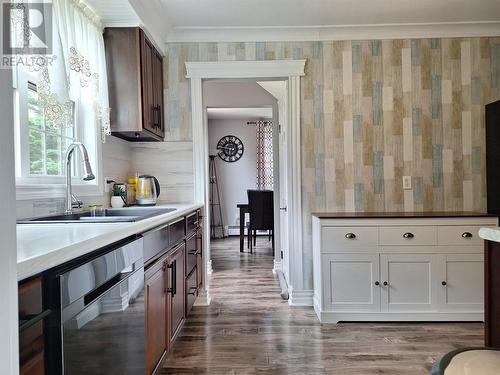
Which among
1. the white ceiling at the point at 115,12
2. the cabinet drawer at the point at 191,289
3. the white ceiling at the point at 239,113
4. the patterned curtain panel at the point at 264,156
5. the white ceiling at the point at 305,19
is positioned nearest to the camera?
the white ceiling at the point at 115,12

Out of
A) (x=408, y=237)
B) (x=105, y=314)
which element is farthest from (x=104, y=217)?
(x=408, y=237)

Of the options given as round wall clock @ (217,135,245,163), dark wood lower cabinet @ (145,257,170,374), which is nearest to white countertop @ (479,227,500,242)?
dark wood lower cabinet @ (145,257,170,374)

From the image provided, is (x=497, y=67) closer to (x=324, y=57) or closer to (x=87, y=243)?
(x=324, y=57)

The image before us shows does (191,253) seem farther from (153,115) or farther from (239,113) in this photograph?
(239,113)

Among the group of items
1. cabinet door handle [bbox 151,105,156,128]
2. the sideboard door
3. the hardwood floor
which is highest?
cabinet door handle [bbox 151,105,156,128]

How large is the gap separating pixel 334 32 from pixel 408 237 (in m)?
1.88

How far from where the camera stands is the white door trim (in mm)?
3168

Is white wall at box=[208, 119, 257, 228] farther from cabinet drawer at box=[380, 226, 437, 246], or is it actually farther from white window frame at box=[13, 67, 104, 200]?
white window frame at box=[13, 67, 104, 200]

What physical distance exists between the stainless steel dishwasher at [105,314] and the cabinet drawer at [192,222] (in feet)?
3.50

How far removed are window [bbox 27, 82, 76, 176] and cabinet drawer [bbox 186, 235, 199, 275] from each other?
96 cm

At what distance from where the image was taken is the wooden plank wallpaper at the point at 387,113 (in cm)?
317

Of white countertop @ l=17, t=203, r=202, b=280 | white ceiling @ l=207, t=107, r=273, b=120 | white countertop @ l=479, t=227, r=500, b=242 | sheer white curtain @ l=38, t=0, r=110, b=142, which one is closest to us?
white countertop @ l=17, t=203, r=202, b=280

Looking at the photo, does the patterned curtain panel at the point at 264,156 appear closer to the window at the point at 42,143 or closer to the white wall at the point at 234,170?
the white wall at the point at 234,170

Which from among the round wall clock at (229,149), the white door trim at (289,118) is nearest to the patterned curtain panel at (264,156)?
the round wall clock at (229,149)
